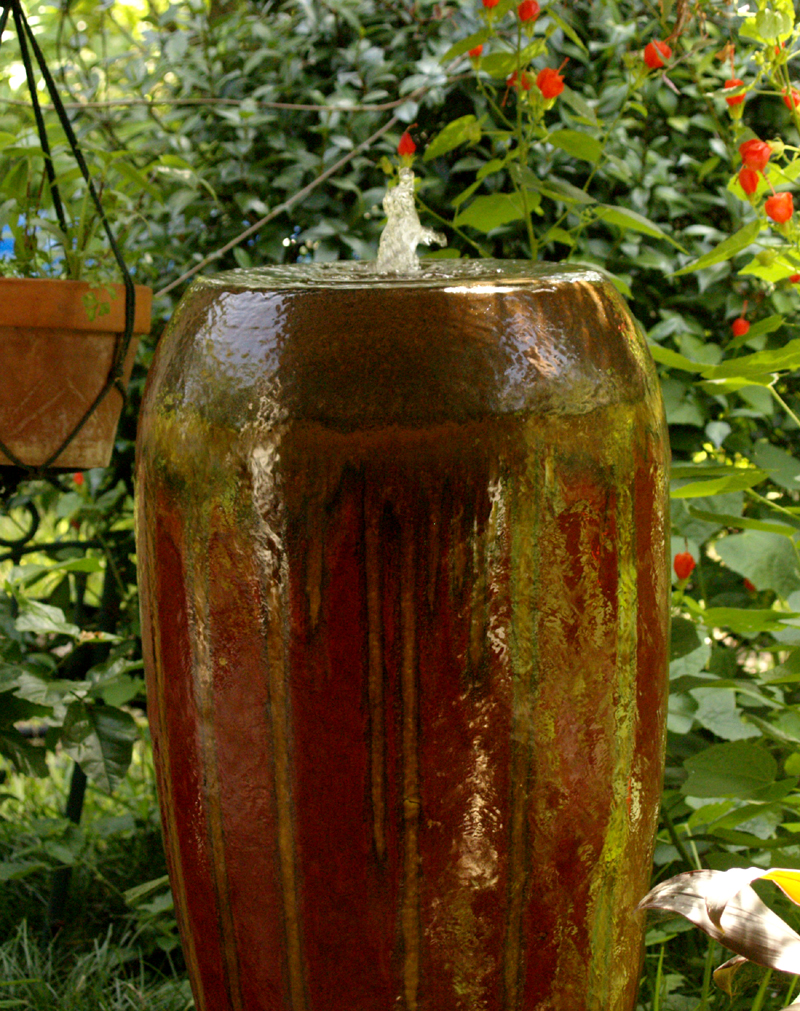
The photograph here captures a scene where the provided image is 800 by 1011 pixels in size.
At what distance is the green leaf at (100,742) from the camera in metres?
1.72

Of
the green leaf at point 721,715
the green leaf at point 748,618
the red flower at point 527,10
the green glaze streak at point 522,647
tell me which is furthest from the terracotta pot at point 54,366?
the green leaf at point 721,715

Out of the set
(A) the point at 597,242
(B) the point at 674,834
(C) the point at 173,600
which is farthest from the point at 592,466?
(A) the point at 597,242

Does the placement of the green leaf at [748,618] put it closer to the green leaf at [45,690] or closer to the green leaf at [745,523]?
the green leaf at [745,523]

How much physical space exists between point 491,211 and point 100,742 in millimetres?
1044

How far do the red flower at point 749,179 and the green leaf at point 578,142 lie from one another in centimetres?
25

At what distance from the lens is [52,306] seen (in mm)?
1546

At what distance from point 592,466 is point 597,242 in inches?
49.4

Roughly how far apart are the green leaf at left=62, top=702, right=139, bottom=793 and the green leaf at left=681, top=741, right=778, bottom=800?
2.84 feet

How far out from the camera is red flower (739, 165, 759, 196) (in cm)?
142

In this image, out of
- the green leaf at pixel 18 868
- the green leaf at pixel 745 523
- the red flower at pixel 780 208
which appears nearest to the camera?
the red flower at pixel 780 208

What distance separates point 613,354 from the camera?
45.0 inches

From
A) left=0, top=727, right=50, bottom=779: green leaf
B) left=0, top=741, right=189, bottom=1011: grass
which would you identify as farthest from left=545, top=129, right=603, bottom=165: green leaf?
left=0, top=741, right=189, bottom=1011: grass

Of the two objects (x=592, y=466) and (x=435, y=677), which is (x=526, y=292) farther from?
(x=435, y=677)

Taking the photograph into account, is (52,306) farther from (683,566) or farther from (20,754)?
(683,566)
